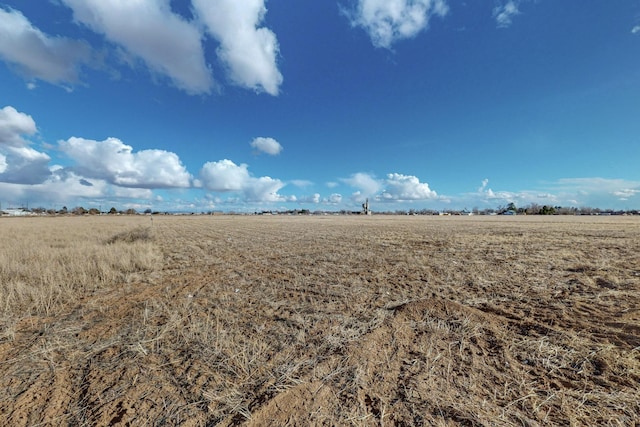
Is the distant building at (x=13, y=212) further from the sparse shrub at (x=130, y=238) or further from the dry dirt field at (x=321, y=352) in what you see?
the dry dirt field at (x=321, y=352)

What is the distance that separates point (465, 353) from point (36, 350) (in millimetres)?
6963

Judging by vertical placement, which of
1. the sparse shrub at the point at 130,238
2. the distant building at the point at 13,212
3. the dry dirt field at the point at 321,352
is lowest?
the distant building at the point at 13,212

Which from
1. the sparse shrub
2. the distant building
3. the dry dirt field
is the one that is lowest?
the distant building

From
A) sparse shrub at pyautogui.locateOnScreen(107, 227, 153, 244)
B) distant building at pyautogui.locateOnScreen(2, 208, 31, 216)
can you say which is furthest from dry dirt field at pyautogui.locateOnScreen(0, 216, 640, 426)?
distant building at pyautogui.locateOnScreen(2, 208, 31, 216)

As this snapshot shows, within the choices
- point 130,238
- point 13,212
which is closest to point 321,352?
point 130,238

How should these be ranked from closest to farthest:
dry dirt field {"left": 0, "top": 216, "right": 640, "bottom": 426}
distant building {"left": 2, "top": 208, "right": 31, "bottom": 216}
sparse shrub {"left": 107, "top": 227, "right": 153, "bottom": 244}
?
dry dirt field {"left": 0, "top": 216, "right": 640, "bottom": 426} → sparse shrub {"left": 107, "top": 227, "right": 153, "bottom": 244} → distant building {"left": 2, "top": 208, "right": 31, "bottom": 216}

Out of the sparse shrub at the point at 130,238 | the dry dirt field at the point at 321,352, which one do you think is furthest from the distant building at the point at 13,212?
the dry dirt field at the point at 321,352

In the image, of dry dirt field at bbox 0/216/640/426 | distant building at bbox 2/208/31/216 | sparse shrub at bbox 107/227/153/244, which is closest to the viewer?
dry dirt field at bbox 0/216/640/426

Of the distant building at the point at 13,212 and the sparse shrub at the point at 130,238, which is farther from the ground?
the sparse shrub at the point at 130,238

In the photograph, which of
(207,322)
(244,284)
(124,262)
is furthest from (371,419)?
(124,262)

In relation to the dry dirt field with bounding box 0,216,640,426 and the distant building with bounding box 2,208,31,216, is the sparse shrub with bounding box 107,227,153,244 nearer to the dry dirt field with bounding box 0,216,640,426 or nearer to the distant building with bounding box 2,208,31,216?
the dry dirt field with bounding box 0,216,640,426

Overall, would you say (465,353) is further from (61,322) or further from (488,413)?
(61,322)

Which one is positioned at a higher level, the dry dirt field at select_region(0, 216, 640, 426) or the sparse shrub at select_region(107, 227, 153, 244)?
the dry dirt field at select_region(0, 216, 640, 426)

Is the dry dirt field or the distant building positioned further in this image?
the distant building
